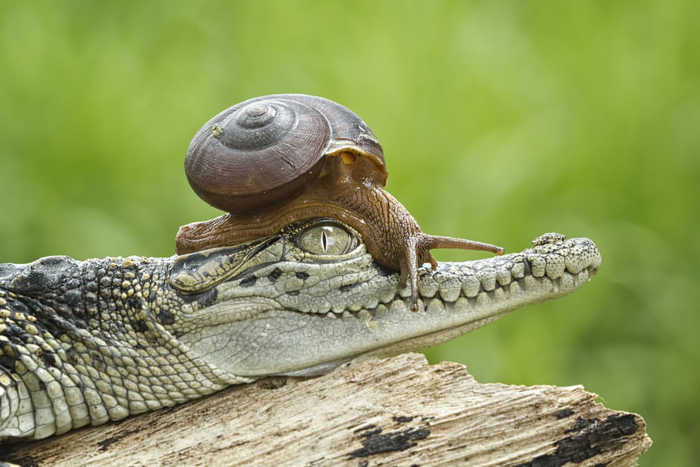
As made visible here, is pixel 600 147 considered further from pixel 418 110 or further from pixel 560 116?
pixel 418 110

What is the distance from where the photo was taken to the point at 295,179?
7.18ft

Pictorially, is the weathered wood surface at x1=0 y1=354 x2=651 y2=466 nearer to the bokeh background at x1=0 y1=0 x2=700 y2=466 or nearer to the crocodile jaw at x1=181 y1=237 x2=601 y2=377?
the crocodile jaw at x1=181 y1=237 x2=601 y2=377

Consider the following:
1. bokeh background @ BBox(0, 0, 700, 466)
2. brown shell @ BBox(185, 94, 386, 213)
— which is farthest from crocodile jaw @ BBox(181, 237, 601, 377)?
bokeh background @ BBox(0, 0, 700, 466)

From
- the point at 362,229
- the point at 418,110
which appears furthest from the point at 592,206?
the point at 362,229

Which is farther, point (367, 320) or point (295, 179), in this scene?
point (367, 320)

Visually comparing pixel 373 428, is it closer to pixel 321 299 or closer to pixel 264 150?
pixel 321 299

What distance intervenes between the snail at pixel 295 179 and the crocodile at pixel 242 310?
5 centimetres

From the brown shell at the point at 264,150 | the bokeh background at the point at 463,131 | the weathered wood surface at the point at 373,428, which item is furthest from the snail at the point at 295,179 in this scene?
the bokeh background at the point at 463,131

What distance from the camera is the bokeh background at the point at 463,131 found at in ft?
14.1

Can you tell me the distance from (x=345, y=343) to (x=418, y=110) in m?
2.95

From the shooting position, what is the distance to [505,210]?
4480 millimetres

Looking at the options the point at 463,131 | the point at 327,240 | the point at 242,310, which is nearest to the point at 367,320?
the point at 327,240

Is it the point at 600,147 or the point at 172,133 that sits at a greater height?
the point at 172,133

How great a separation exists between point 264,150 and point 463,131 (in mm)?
2972
